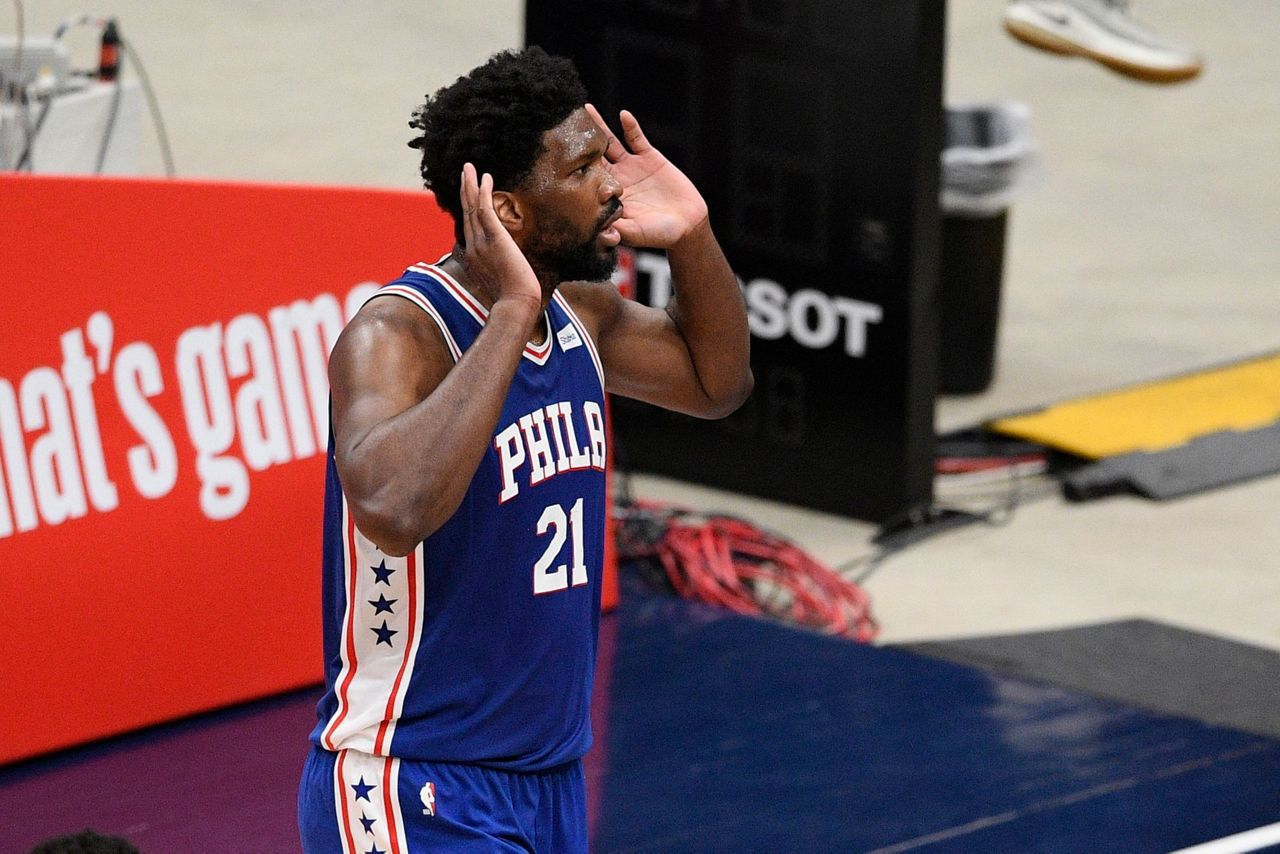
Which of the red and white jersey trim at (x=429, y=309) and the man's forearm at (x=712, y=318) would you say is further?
the man's forearm at (x=712, y=318)

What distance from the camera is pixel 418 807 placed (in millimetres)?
3246

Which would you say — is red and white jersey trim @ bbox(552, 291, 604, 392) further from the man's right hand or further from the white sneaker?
the white sneaker

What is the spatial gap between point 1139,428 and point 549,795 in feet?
19.6

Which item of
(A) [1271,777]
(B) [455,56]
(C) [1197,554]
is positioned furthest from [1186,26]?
(A) [1271,777]

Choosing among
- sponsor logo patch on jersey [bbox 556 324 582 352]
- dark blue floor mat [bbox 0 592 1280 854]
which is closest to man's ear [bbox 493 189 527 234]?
sponsor logo patch on jersey [bbox 556 324 582 352]

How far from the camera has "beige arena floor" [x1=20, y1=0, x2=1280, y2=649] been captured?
743 cm

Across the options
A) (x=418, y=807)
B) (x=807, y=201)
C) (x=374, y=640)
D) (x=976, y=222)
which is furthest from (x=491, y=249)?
(x=976, y=222)

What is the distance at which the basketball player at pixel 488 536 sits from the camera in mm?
3084

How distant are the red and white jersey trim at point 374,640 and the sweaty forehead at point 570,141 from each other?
60 cm

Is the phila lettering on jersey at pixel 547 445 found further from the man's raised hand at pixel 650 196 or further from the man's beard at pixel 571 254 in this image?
the man's raised hand at pixel 650 196

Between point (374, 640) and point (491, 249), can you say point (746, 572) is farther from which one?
point (491, 249)

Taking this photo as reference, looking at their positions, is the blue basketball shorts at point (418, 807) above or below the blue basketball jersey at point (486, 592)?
below

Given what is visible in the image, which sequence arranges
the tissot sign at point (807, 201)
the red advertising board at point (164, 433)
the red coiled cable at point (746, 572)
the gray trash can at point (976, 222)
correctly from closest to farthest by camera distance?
the red advertising board at point (164, 433)
the red coiled cable at point (746, 572)
the tissot sign at point (807, 201)
the gray trash can at point (976, 222)

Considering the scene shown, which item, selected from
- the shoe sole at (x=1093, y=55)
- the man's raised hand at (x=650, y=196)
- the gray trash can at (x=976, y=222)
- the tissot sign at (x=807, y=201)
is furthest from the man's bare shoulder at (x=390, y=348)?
the shoe sole at (x=1093, y=55)
